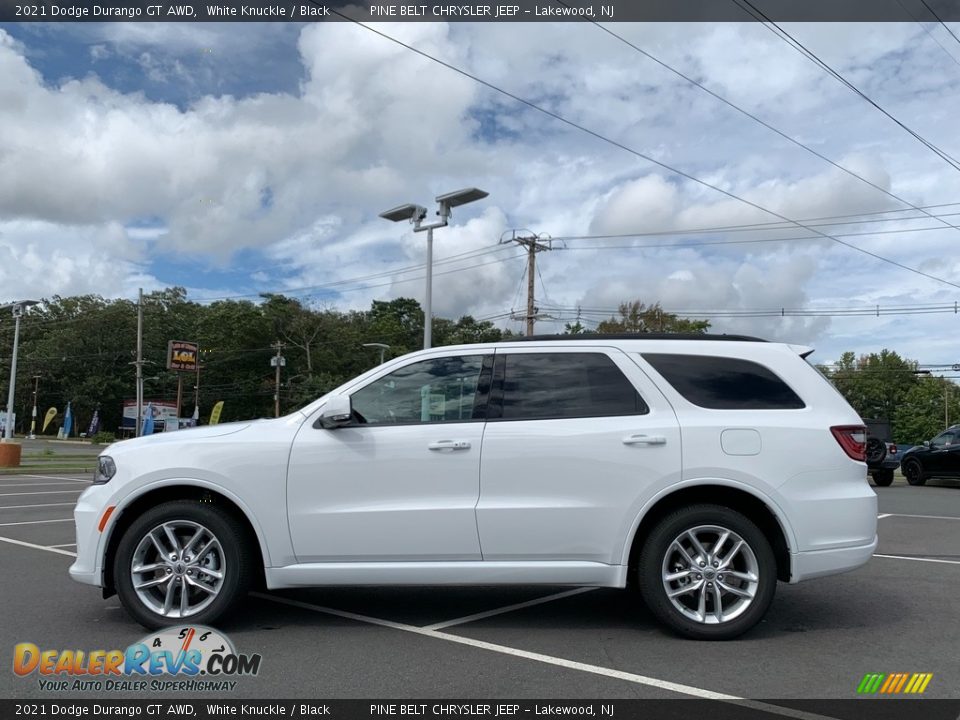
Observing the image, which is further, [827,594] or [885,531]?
[885,531]

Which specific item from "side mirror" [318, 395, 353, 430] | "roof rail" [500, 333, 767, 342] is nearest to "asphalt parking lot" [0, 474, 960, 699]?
"side mirror" [318, 395, 353, 430]

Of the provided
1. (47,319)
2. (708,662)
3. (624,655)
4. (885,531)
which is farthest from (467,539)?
(47,319)

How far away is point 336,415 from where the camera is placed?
504 cm

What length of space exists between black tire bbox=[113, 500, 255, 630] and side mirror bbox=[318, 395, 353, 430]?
0.86 m

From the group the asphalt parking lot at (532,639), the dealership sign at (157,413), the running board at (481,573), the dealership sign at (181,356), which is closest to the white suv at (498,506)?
the running board at (481,573)

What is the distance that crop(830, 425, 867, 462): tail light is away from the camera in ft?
16.6

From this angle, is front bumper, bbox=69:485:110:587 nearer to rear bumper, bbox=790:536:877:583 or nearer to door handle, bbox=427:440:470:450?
door handle, bbox=427:440:470:450

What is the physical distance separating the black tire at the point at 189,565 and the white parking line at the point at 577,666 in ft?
2.90

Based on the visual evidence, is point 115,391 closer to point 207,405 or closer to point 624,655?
point 207,405

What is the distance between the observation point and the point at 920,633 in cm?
531

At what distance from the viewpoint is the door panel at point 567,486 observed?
4945mm

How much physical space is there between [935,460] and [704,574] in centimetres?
2002

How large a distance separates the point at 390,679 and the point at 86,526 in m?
2.25

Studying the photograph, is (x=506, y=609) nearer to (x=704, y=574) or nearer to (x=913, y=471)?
(x=704, y=574)
